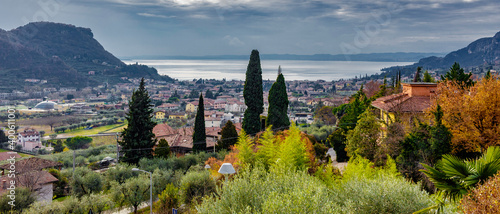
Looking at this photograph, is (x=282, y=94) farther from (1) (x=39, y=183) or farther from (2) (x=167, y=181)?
(1) (x=39, y=183)

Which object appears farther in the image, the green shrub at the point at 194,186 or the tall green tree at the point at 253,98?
the tall green tree at the point at 253,98

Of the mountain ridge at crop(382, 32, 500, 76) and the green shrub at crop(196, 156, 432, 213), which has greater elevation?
the mountain ridge at crop(382, 32, 500, 76)

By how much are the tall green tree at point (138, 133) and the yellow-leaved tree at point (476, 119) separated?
16.8 meters

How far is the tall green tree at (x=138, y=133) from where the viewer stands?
22.6 meters

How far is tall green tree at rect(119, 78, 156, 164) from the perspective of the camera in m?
22.6

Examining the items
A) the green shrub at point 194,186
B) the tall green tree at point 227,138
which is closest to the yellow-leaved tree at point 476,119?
the green shrub at point 194,186

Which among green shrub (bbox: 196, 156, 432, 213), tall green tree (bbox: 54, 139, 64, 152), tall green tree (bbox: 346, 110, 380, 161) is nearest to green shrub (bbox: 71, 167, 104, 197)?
green shrub (bbox: 196, 156, 432, 213)

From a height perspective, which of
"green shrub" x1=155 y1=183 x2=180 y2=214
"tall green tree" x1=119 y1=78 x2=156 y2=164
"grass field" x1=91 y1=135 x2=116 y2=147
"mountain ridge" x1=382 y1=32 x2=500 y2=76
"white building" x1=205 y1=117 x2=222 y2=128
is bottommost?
"grass field" x1=91 y1=135 x2=116 y2=147

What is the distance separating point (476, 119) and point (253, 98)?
1518 cm

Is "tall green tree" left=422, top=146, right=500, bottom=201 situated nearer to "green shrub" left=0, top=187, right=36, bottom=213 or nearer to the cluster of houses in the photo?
"green shrub" left=0, top=187, right=36, bottom=213

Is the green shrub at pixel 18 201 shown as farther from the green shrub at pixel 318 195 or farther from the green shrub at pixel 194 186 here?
the green shrub at pixel 318 195

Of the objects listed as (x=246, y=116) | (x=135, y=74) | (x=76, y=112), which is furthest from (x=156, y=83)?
(x=246, y=116)

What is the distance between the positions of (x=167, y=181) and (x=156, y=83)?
473 feet

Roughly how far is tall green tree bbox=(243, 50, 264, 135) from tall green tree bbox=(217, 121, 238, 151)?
1.02m
